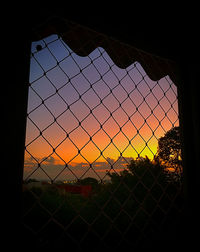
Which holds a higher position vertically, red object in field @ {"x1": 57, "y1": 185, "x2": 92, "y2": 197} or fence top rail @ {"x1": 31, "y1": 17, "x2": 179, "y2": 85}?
fence top rail @ {"x1": 31, "y1": 17, "x2": 179, "y2": 85}

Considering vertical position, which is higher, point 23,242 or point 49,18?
point 49,18

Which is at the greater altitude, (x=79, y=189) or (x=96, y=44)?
(x=96, y=44)

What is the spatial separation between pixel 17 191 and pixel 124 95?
57 centimetres

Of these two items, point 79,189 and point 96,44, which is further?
point 96,44

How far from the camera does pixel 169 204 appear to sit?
92 cm

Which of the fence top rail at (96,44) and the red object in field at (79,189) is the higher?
the fence top rail at (96,44)

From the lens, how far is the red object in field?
0.66m

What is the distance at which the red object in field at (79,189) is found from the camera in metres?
→ 0.66

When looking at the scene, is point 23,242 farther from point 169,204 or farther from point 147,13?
point 147,13

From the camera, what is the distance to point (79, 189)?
26.5 inches

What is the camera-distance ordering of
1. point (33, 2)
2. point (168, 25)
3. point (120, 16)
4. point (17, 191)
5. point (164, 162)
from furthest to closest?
point (164, 162) → point (168, 25) → point (120, 16) → point (33, 2) → point (17, 191)

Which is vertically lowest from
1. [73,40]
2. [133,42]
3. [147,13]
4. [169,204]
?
[169,204]

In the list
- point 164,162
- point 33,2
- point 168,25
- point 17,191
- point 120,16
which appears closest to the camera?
point 17,191

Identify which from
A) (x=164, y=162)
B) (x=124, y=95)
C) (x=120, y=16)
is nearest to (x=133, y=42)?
(x=120, y=16)
